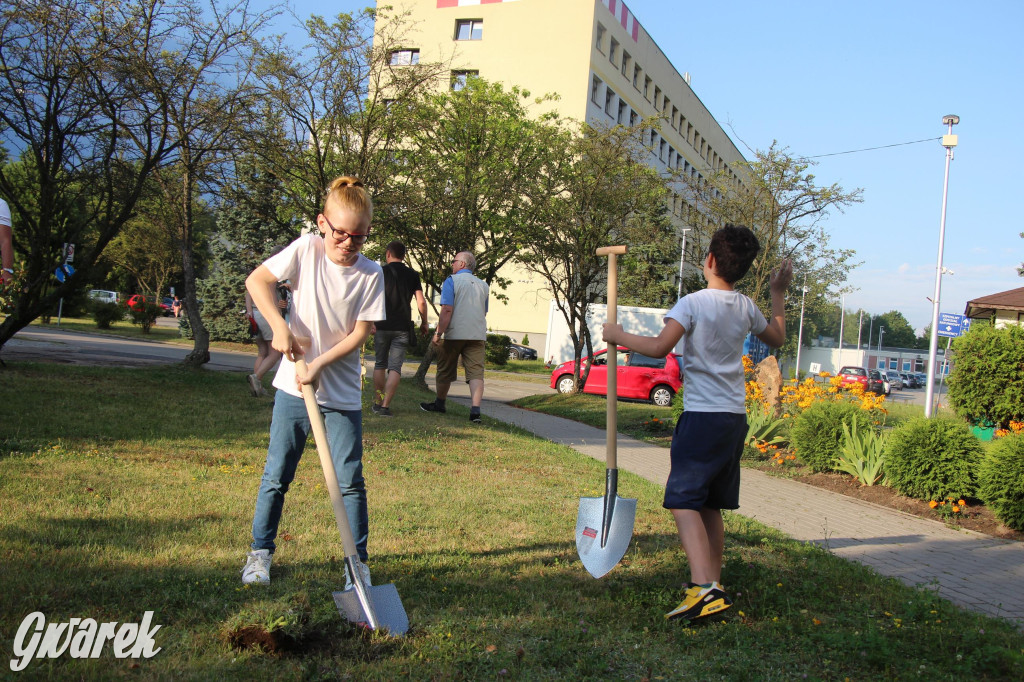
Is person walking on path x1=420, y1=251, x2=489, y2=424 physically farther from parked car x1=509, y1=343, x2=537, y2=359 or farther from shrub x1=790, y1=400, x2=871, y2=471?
parked car x1=509, y1=343, x2=537, y2=359

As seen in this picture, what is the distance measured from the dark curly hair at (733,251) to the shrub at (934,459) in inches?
191

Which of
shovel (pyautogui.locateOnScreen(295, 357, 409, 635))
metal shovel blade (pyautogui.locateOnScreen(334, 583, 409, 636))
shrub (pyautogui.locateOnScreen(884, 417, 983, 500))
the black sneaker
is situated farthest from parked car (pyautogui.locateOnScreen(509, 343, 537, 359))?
metal shovel blade (pyautogui.locateOnScreen(334, 583, 409, 636))

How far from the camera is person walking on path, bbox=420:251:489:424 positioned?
9164mm

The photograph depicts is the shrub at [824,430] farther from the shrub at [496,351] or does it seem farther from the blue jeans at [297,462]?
the shrub at [496,351]

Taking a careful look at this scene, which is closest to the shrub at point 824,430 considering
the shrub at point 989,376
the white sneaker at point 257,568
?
the shrub at point 989,376

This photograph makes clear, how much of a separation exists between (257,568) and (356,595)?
0.62 meters

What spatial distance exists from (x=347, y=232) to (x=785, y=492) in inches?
246

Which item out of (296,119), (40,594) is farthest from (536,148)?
(40,594)

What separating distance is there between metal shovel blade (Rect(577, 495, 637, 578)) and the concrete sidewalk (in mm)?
1991

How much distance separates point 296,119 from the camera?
12.6m

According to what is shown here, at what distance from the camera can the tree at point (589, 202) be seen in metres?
17.0

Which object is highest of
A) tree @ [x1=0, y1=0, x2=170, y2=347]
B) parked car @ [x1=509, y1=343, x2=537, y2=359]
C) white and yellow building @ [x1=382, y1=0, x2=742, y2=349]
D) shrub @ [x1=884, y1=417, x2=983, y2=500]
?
white and yellow building @ [x1=382, y1=0, x2=742, y2=349]

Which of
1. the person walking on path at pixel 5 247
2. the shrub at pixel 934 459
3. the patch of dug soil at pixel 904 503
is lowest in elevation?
the patch of dug soil at pixel 904 503

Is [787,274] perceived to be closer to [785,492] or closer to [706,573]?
[706,573]
